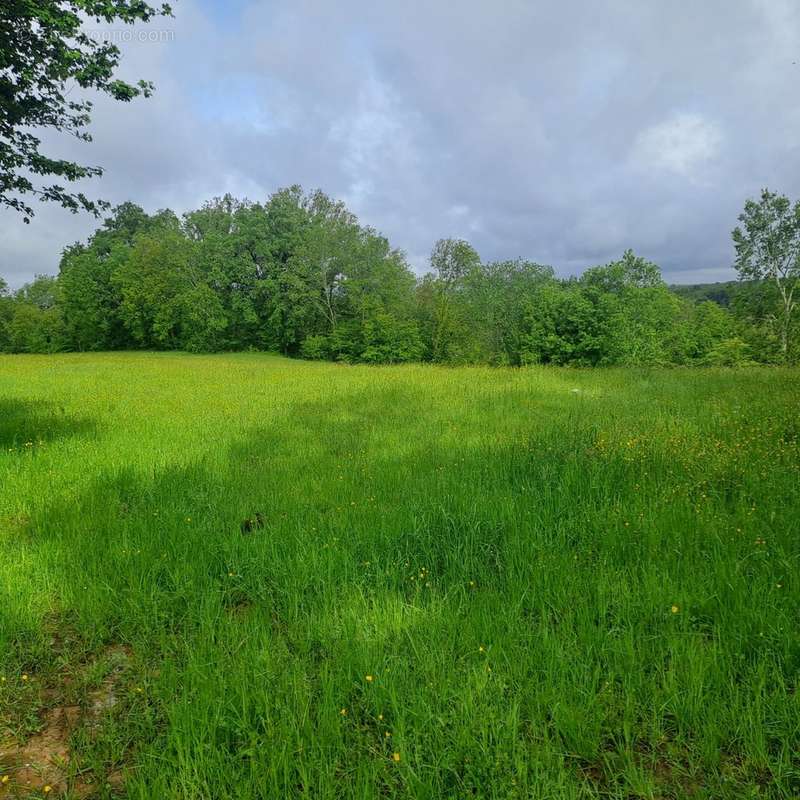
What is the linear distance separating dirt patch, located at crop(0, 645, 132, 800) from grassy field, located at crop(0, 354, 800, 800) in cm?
1

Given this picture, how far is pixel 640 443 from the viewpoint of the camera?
19.2 ft

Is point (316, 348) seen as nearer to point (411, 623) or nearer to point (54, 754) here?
point (411, 623)

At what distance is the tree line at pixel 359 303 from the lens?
142ft

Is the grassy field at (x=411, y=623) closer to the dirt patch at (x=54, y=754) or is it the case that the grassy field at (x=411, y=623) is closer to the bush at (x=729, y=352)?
the dirt patch at (x=54, y=754)

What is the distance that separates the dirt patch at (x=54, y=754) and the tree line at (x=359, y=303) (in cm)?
3917

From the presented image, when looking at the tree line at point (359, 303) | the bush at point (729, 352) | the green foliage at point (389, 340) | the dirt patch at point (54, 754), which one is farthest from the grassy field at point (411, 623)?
the bush at point (729, 352)

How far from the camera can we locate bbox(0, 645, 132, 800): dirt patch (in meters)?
1.92

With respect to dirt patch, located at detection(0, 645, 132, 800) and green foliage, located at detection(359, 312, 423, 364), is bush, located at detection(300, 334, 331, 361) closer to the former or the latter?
green foliage, located at detection(359, 312, 423, 364)

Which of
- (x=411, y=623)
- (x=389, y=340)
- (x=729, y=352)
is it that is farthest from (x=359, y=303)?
(x=411, y=623)

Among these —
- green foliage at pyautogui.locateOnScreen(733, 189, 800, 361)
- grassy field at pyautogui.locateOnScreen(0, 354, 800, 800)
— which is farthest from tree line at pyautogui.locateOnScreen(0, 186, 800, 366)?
grassy field at pyautogui.locateOnScreen(0, 354, 800, 800)

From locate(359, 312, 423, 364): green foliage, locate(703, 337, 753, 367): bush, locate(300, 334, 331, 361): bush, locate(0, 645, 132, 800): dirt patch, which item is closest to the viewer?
locate(0, 645, 132, 800): dirt patch

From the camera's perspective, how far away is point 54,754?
6.82ft

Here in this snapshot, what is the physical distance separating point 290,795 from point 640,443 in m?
5.48

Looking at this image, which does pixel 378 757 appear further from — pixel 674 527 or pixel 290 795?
pixel 674 527
